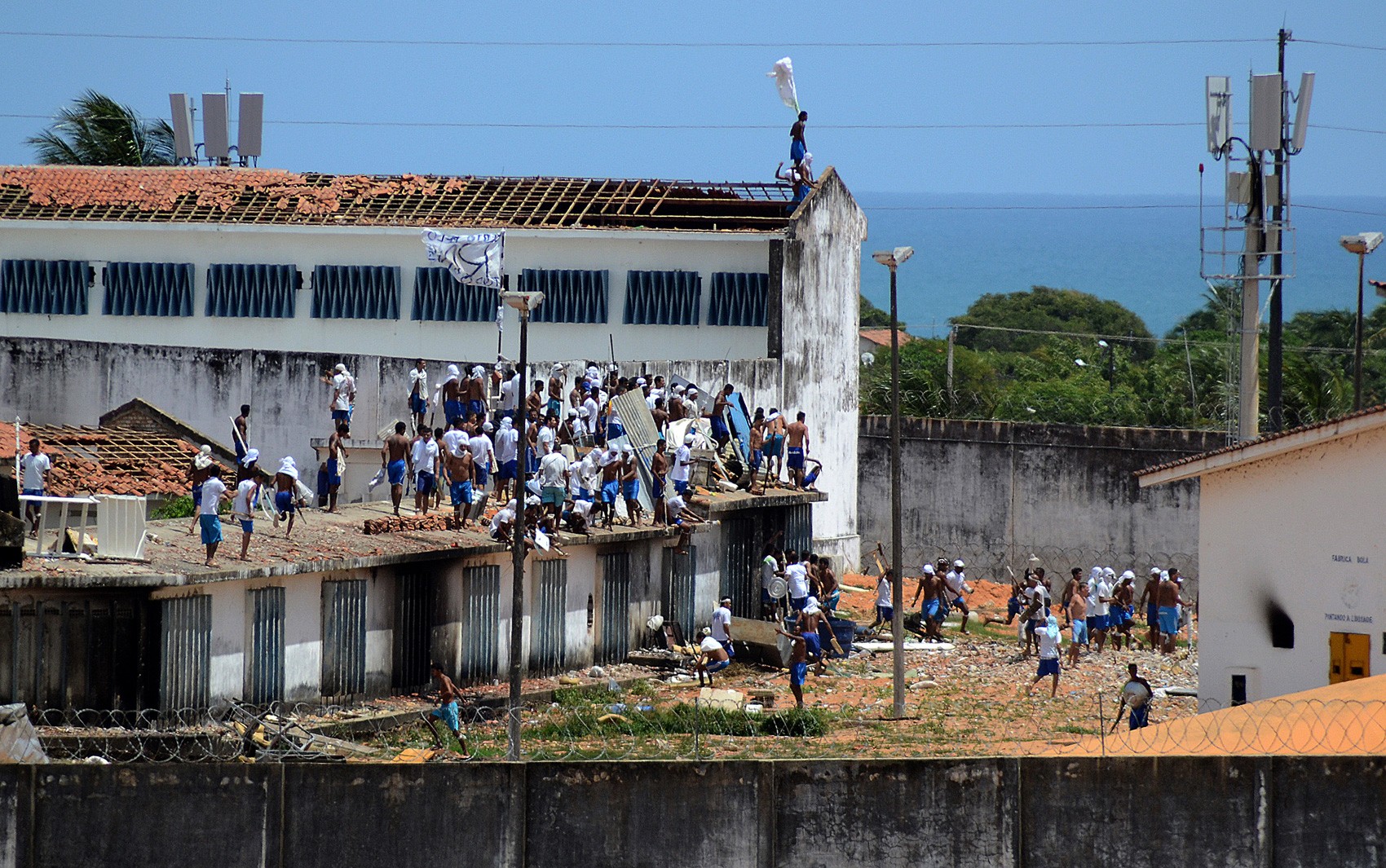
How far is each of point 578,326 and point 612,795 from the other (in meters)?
23.7

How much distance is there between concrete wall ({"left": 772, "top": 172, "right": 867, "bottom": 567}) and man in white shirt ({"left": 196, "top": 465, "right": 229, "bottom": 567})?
58.1ft

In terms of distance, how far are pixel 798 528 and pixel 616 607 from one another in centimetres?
614

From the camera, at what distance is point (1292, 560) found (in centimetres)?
2475

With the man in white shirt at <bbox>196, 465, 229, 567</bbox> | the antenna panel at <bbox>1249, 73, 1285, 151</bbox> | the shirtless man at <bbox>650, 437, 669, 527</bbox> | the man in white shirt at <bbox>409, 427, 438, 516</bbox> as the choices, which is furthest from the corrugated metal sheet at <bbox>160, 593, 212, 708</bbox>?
the antenna panel at <bbox>1249, 73, 1285, 151</bbox>

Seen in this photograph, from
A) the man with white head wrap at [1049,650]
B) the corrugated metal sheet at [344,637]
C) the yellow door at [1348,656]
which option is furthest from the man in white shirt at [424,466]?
the yellow door at [1348,656]

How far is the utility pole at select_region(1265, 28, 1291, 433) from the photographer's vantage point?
34.3 m

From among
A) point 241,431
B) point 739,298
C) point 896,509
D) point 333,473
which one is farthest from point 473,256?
point 896,509

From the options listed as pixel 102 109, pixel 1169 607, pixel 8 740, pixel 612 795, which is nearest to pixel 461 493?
pixel 8 740

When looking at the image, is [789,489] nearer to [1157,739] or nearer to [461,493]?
[461,493]

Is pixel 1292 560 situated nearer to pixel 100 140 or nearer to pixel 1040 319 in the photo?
pixel 100 140

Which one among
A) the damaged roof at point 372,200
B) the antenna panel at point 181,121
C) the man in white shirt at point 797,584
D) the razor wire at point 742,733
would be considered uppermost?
the antenna panel at point 181,121

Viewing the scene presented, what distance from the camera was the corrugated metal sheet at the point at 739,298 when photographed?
38906 mm

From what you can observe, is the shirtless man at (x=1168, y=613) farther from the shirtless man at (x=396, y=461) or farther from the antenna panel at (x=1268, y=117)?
the shirtless man at (x=396, y=461)

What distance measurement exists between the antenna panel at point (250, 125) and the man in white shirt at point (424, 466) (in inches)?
829
